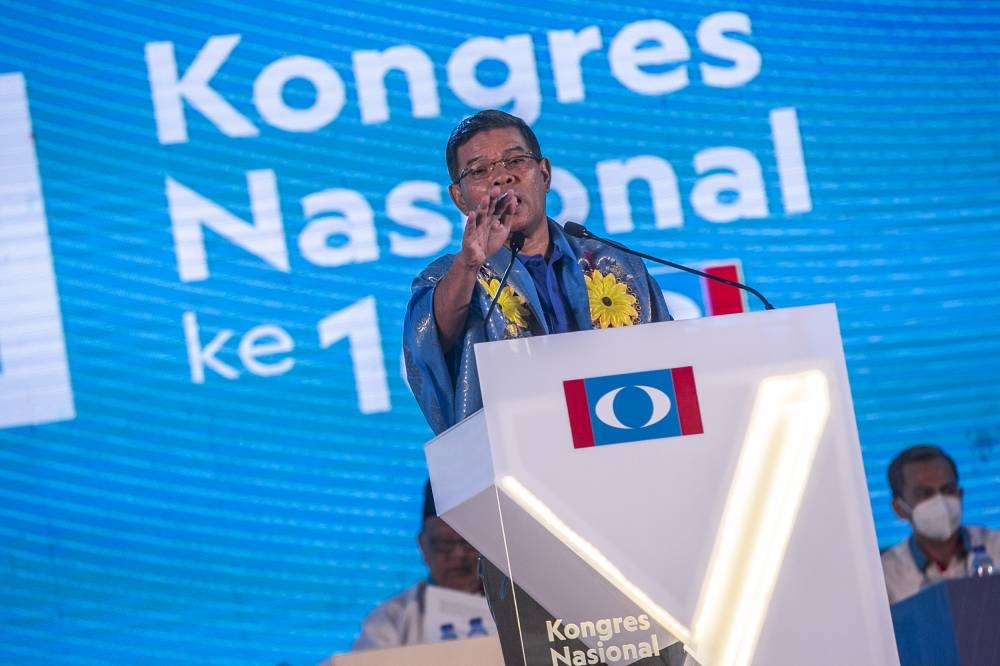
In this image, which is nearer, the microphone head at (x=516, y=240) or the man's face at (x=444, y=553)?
the microphone head at (x=516, y=240)

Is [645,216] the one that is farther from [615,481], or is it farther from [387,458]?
[615,481]

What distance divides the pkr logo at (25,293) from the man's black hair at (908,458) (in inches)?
101

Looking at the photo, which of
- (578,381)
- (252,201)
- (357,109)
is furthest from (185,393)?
(578,381)

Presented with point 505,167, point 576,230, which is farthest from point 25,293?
point 576,230

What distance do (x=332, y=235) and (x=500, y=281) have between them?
2.35m

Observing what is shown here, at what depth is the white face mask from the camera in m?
4.80

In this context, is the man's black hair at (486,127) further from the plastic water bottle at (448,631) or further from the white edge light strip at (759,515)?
the plastic water bottle at (448,631)

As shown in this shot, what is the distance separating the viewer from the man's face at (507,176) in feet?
8.38

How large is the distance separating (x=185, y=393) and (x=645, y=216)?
155 centimetres

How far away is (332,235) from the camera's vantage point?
185 inches

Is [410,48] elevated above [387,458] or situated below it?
above

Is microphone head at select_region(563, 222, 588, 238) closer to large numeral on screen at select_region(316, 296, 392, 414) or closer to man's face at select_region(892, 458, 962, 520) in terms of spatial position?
large numeral on screen at select_region(316, 296, 392, 414)

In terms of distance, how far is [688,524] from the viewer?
75.2 inches

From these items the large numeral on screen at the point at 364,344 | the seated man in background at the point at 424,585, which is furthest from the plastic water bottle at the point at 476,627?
the large numeral on screen at the point at 364,344
